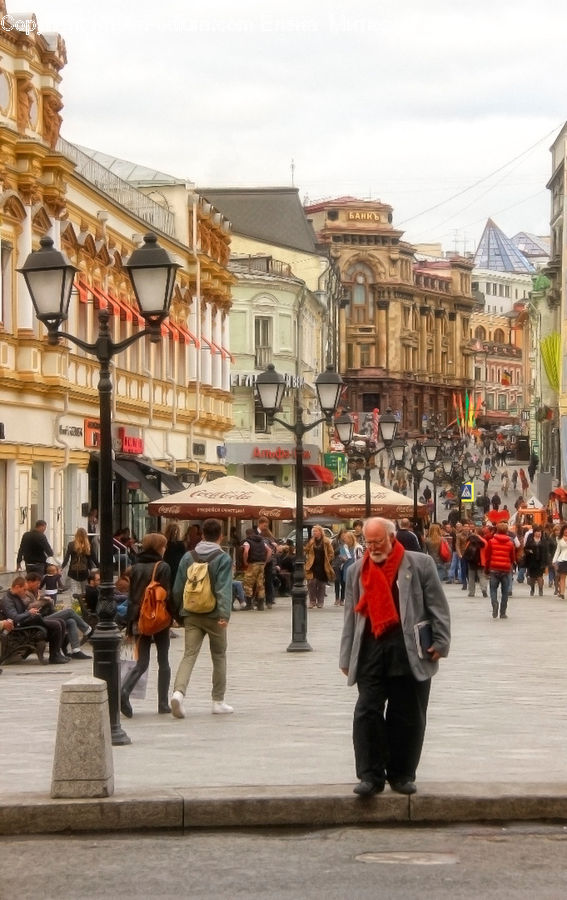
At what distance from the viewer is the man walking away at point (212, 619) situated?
14406 millimetres

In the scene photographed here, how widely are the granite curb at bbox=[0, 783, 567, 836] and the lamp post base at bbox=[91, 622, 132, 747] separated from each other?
2.58 metres

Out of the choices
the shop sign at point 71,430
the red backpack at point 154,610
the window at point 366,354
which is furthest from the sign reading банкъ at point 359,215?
the red backpack at point 154,610

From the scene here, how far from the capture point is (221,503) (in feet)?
105

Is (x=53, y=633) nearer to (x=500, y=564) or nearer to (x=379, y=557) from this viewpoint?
(x=379, y=557)

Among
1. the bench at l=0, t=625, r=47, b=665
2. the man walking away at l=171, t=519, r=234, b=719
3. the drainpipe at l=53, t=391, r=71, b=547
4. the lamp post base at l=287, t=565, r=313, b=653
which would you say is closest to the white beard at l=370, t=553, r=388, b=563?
the man walking away at l=171, t=519, r=234, b=719

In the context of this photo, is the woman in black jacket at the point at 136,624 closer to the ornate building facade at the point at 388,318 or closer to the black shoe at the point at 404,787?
the black shoe at the point at 404,787

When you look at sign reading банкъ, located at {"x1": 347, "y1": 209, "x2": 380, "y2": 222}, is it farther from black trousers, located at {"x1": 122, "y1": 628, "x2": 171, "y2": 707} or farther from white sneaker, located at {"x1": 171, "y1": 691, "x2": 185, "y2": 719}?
white sneaker, located at {"x1": 171, "y1": 691, "x2": 185, "y2": 719}

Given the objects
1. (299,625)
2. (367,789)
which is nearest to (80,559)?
(299,625)

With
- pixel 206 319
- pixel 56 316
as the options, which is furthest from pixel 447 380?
pixel 56 316

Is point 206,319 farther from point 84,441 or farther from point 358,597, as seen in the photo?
point 358,597

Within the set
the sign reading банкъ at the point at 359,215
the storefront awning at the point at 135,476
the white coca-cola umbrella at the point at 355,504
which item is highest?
the sign reading банкъ at the point at 359,215

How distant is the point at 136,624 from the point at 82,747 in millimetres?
4787

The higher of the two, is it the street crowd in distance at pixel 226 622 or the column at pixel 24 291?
the column at pixel 24 291

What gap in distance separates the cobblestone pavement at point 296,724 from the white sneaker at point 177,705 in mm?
87
